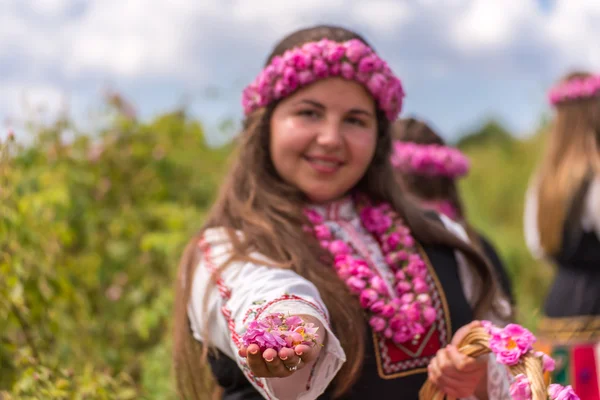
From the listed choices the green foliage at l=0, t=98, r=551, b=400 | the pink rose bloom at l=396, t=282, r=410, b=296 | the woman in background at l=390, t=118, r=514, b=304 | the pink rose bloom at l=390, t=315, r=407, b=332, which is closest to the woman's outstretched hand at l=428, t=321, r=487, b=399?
the pink rose bloom at l=390, t=315, r=407, b=332

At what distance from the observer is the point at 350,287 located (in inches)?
66.7

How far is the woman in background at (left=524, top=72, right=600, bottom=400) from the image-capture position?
3580 millimetres

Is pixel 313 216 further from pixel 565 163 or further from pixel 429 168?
pixel 565 163

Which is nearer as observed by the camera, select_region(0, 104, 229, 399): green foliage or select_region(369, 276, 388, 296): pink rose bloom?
select_region(369, 276, 388, 296): pink rose bloom

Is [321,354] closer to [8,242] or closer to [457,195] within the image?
[8,242]

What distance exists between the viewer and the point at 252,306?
1400 millimetres

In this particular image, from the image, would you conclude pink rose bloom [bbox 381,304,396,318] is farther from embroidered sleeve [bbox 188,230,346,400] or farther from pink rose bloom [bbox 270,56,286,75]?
pink rose bloom [bbox 270,56,286,75]

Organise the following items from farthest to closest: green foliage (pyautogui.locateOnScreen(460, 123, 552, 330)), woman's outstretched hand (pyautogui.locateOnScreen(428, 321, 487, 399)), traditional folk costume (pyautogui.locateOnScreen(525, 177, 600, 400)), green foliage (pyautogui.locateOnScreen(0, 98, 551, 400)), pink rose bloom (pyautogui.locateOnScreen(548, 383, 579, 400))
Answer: green foliage (pyautogui.locateOnScreen(460, 123, 552, 330))
traditional folk costume (pyautogui.locateOnScreen(525, 177, 600, 400))
green foliage (pyautogui.locateOnScreen(0, 98, 551, 400))
woman's outstretched hand (pyautogui.locateOnScreen(428, 321, 487, 399))
pink rose bloom (pyautogui.locateOnScreen(548, 383, 579, 400))

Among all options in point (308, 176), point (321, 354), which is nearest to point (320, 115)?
point (308, 176)

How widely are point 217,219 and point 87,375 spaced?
0.58 metres

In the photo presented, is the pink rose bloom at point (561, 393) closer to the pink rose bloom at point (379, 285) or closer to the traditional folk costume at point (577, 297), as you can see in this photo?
the pink rose bloom at point (379, 285)

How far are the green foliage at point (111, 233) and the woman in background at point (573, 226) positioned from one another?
1001 millimetres

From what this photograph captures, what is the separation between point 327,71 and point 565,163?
2293 mm

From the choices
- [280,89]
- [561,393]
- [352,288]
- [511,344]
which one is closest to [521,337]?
[511,344]
